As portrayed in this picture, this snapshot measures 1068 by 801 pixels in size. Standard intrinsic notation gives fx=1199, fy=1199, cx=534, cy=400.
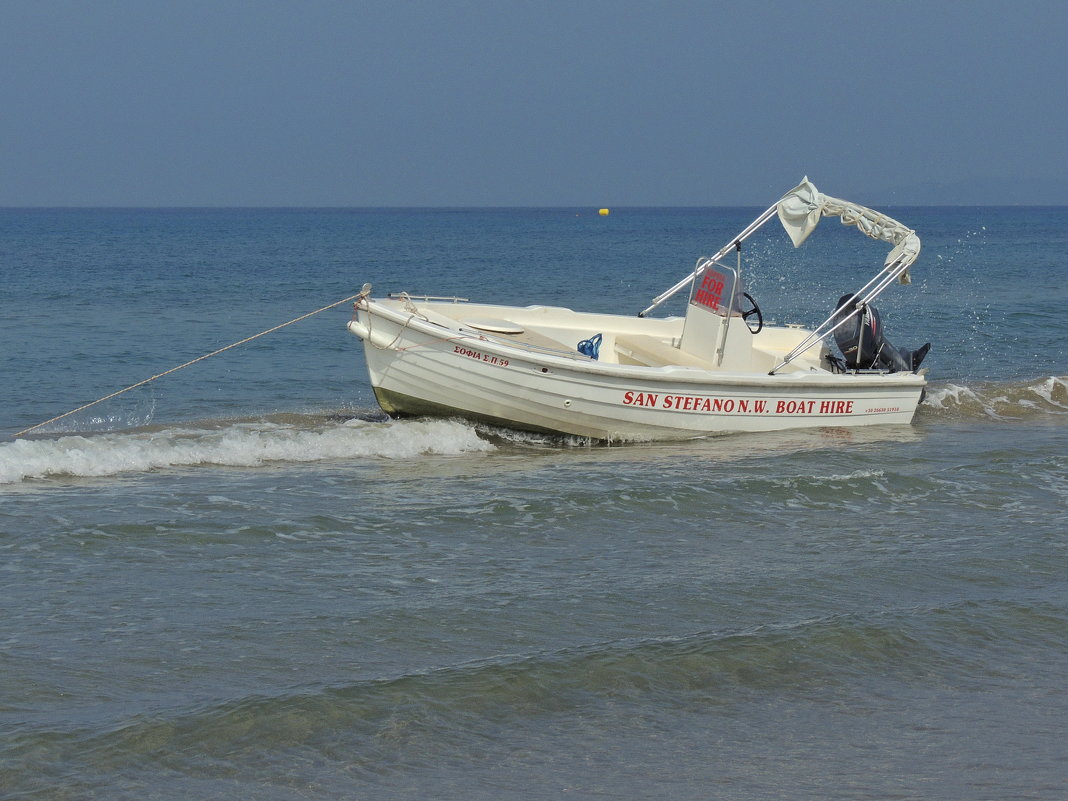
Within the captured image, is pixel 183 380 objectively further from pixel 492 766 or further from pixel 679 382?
pixel 492 766

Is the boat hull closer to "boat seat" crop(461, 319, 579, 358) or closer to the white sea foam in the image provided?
the white sea foam

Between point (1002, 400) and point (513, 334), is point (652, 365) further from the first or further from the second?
point (1002, 400)

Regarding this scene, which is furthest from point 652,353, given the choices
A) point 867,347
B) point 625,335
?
point 867,347

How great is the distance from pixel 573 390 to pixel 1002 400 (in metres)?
7.40

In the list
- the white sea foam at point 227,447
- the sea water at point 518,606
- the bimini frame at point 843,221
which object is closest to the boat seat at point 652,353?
the bimini frame at point 843,221

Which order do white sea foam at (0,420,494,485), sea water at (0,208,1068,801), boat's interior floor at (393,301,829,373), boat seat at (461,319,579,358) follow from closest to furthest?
1. sea water at (0,208,1068,801)
2. white sea foam at (0,420,494,485)
3. boat seat at (461,319,579,358)
4. boat's interior floor at (393,301,829,373)

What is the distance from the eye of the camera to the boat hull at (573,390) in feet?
40.8

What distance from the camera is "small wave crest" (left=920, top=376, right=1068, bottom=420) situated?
52.3 ft

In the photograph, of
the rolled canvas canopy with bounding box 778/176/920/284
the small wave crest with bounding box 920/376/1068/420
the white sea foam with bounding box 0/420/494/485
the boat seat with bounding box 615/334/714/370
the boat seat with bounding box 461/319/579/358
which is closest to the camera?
the white sea foam with bounding box 0/420/494/485

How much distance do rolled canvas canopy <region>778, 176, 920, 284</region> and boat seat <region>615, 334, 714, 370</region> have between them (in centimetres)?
183

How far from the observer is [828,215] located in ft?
46.7

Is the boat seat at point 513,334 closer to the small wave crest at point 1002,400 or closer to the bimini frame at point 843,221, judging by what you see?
the bimini frame at point 843,221

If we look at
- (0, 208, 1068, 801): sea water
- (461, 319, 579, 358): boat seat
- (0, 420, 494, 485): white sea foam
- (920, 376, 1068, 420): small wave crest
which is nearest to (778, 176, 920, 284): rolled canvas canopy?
(0, 208, 1068, 801): sea water

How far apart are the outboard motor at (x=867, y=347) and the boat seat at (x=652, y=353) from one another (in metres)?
1.82
